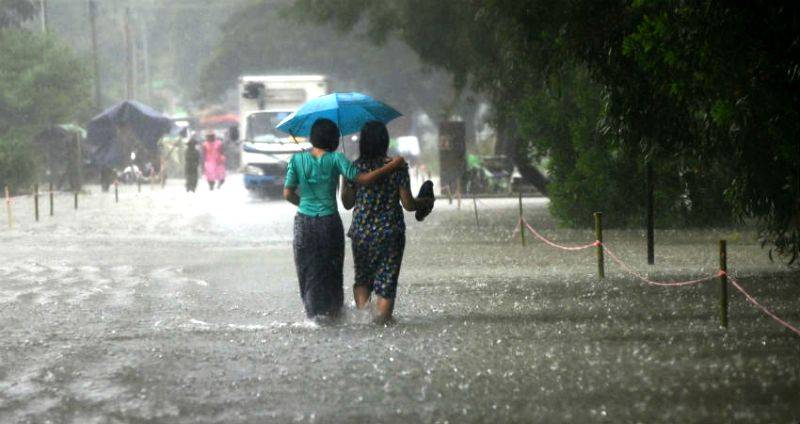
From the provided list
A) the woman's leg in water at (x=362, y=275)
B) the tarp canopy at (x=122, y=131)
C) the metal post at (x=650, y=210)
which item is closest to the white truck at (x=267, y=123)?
the tarp canopy at (x=122, y=131)

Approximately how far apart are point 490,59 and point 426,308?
45.2ft

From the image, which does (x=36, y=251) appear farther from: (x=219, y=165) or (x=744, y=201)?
(x=219, y=165)

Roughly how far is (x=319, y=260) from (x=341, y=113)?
1579mm

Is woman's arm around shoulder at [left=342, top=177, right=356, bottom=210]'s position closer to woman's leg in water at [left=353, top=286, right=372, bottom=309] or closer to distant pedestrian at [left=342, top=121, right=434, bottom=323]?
distant pedestrian at [left=342, top=121, right=434, bottom=323]

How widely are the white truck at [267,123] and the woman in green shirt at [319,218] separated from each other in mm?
26321

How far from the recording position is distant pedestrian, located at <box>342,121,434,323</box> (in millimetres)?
11898

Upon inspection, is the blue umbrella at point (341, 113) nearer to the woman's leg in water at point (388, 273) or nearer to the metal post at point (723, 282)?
the woman's leg in water at point (388, 273)

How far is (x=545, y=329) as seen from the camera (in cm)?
1191

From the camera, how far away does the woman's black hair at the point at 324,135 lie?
12031 millimetres

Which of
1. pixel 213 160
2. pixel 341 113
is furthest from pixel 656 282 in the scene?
pixel 213 160

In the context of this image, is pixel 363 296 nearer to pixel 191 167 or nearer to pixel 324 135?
pixel 324 135

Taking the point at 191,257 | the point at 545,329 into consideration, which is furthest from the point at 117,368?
the point at 191,257

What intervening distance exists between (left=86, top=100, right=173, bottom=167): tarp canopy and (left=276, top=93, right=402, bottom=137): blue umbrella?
145 ft

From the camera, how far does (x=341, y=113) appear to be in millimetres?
12914
